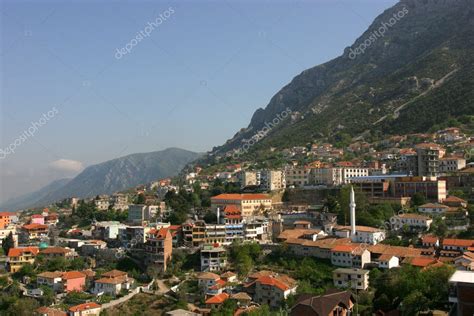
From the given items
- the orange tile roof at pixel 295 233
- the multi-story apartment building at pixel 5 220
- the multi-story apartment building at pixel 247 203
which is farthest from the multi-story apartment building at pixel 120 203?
the orange tile roof at pixel 295 233

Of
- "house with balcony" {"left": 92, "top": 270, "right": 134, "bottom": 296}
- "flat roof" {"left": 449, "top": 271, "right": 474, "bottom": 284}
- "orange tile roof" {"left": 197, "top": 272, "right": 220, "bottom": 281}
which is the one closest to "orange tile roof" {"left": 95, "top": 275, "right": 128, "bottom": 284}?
"house with balcony" {"left": 92, "top": 270, "right": 134, "bottom": 296}

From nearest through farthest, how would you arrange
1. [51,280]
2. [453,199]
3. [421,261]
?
[421,261]
[51,280]
[453,199]

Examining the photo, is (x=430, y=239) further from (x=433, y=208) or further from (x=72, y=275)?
(x=72, y=275)

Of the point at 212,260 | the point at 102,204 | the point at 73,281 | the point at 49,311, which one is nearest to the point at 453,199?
the point at 212,260

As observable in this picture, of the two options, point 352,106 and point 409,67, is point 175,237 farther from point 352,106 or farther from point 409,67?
point 409,67

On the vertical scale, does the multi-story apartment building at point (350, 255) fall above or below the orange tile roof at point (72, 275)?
above

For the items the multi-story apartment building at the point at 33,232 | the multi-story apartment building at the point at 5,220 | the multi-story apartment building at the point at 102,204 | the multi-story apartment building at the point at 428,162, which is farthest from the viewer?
the multi-story apartment building at the point at 102,204

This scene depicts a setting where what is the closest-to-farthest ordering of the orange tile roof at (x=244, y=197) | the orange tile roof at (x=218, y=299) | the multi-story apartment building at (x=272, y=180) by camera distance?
the orange tile roof at (x=218, y=299) → the orange tile roof at (x=244, y=197) → the multi-story apartment building at (x=272, y=180)

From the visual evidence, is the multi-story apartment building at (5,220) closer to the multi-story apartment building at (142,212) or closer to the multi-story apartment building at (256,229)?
the multi-story apartment building at (142,212)
